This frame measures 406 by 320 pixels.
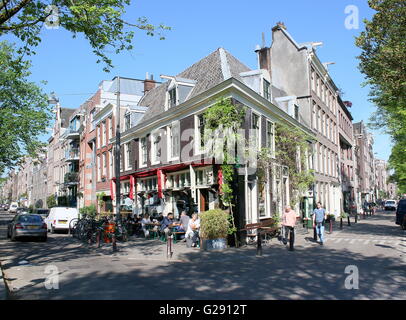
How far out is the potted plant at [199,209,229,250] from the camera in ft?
48.1

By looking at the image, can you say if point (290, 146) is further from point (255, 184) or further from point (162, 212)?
point (162, 212)

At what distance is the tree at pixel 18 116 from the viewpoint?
93.4 feet

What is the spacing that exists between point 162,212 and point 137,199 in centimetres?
407

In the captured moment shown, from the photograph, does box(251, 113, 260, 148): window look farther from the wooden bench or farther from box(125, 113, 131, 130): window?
box(125, 113, 131, 130): window

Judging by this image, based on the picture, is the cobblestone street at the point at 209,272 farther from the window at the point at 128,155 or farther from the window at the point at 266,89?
the window at the point at 128,155

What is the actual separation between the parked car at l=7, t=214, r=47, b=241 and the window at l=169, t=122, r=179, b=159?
8098mm

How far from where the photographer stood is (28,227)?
18.9 m

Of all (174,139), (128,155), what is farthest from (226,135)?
(128,155)

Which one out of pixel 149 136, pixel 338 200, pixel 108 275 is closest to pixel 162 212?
pixel 149 136

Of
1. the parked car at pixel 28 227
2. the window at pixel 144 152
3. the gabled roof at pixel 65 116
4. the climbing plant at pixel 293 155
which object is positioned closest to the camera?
the parked car at pixel 28 227

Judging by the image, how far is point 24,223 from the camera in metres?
19.0

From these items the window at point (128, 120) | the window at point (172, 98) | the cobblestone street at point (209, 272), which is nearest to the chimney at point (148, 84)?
the window at point (128, 120)

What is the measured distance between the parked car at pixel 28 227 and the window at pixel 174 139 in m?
8.10

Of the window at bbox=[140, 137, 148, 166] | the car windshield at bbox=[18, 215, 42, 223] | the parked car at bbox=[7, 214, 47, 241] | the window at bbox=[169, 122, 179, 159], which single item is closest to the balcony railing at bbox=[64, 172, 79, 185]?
the window at bbox=[140, 137, 148, 166]
